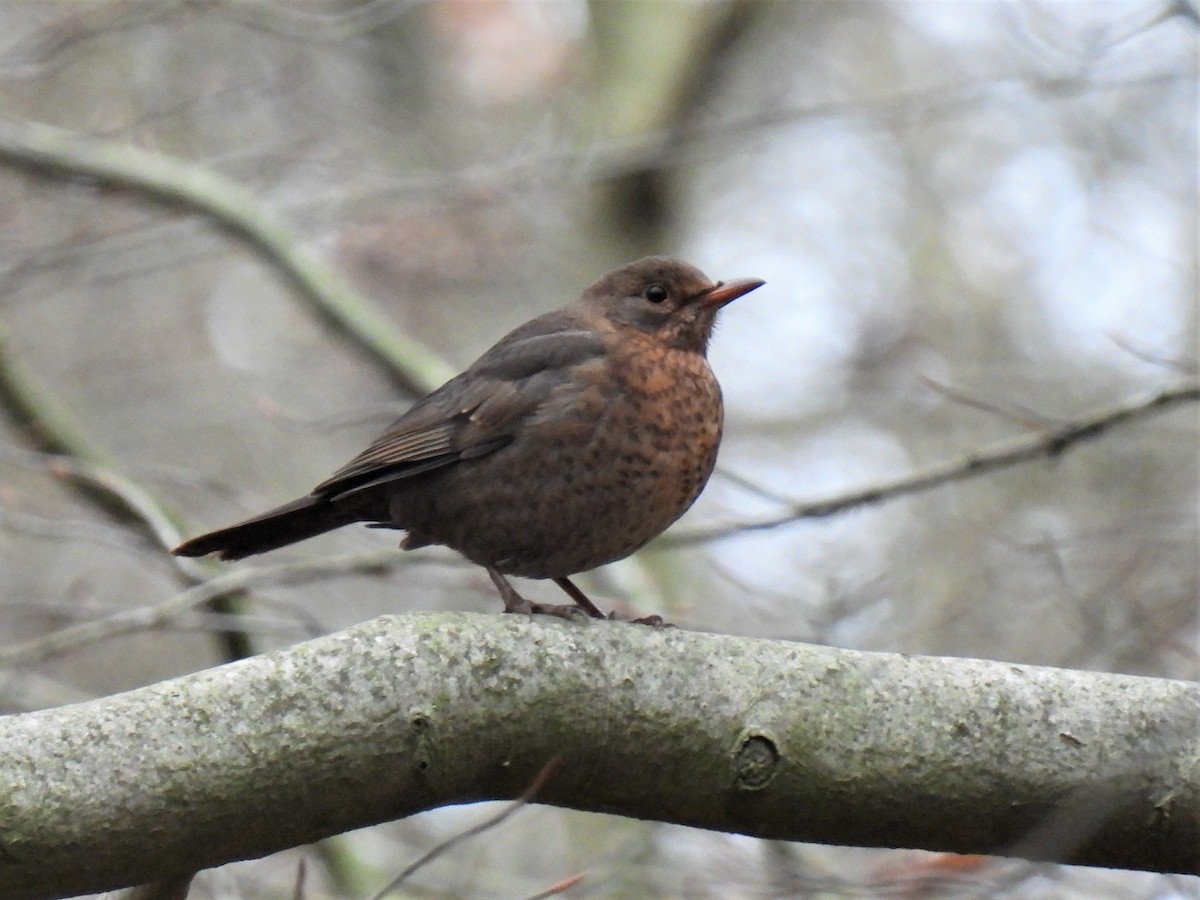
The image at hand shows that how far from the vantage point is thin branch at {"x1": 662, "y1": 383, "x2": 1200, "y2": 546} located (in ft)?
12.5

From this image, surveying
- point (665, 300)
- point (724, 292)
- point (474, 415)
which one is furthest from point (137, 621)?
point (724, 292)

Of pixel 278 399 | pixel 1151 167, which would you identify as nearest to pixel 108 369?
pixel 278 399

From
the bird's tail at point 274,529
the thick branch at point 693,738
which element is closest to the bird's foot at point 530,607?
the thick branch at point 693,738

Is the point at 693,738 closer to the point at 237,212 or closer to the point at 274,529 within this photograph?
the point at 274,529

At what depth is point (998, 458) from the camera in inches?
156

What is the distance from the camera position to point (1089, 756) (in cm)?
244

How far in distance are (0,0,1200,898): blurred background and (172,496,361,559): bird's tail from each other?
0.48m

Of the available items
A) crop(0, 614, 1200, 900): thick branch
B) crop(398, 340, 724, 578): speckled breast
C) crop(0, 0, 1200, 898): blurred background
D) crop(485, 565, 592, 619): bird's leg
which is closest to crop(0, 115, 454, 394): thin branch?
crop(0, 0, 1200, 898): blurred background

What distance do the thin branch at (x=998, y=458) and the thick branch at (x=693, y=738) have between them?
148cm

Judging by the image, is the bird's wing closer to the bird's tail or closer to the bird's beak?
the bird's tail

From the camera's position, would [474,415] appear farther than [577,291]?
No

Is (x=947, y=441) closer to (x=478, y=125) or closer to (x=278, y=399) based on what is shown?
(x=478, y=125)

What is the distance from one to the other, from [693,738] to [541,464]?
1292mm

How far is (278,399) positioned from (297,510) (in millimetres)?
5280
